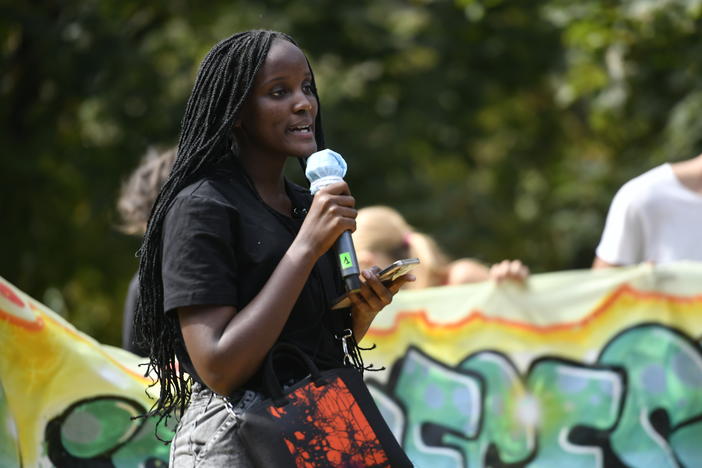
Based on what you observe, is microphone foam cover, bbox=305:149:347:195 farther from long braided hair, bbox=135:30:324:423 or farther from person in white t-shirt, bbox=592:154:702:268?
person in white t-shirt, bbox=592:154:702:268

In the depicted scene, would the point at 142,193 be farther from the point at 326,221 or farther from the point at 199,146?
the point at 326,221

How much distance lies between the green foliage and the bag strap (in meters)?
6.62

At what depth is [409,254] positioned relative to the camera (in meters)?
5.35

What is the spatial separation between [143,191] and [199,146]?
2269 mm

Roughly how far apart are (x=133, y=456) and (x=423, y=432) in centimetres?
126

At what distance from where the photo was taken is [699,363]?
4.52 meters

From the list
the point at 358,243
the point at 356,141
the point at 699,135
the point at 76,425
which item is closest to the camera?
the point at 76,425

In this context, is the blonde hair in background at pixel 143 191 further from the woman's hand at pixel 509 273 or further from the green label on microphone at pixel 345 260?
the green label on microphone at pixel 345 260

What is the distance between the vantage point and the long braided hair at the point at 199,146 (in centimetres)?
236

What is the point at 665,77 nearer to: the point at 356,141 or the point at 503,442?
the point at 356,141

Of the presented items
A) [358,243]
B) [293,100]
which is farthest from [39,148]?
[293,100]

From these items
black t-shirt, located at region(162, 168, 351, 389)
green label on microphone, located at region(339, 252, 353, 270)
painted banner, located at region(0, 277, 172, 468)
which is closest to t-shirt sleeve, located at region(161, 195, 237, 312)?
black t-shirt, located at region(162, 168, 351, 389)

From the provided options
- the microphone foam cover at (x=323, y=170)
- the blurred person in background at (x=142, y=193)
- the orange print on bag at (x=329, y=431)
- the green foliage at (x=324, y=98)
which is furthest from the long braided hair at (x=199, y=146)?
the green foliage at (x=324, y=98)

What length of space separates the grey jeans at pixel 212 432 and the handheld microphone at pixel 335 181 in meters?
0.32
